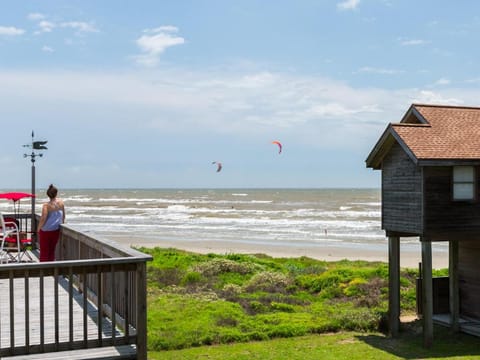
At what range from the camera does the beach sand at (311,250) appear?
30.9m

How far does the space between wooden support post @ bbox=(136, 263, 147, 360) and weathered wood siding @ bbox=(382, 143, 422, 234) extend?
702cm

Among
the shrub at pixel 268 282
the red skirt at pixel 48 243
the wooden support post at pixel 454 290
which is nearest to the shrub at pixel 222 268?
the shrub at pixel 268 282

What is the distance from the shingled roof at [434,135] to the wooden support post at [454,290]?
242cm

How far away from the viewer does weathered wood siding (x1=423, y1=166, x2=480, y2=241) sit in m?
13.1

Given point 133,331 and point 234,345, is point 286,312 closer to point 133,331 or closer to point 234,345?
point 234,345

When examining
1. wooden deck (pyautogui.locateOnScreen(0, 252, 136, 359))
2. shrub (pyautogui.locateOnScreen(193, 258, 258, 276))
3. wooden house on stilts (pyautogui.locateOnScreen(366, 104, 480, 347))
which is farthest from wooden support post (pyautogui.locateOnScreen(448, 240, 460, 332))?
wooden deck (pyautogui.locateOnScreen(0, 252, 136, 359))

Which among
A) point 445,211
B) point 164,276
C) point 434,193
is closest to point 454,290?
point 445,211

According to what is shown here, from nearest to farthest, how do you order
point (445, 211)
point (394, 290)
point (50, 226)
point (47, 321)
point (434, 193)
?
point (47, 321) → point (50, 226) → point (434, 193) → point (445, 211) → point (394, 290)

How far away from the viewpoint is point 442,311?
51.5ft

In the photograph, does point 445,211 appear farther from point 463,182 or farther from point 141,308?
point 141,308

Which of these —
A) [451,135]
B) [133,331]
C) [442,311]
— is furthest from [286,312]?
[133,331]

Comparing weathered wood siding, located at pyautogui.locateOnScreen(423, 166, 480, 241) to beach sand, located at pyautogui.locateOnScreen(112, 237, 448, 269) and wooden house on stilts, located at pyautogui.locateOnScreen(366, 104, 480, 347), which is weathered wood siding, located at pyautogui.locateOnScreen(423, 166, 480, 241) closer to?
wooden house on stilts, located at pyautogui.locateOnScreen(366, 104, 480, 347)

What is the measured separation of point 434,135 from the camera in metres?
13.7

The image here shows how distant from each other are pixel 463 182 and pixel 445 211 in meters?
0.75
